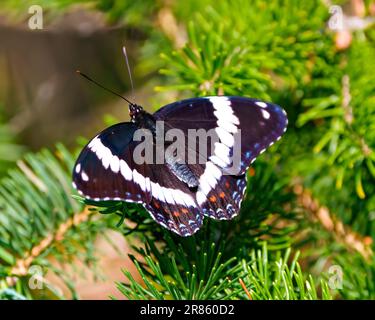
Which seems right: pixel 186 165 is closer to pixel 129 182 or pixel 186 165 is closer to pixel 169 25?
pixel 129 182

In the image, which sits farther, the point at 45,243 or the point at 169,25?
the point at 169,25

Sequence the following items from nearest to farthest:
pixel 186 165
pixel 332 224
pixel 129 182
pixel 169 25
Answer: pixel 129 182 → pixel 186 165 → pixel 332 224 → pixel 169 25

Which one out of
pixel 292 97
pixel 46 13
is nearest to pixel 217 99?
pixel 292 97

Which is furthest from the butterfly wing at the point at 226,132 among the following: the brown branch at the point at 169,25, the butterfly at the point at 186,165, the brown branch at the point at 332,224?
the brown branch at the point at 169,25

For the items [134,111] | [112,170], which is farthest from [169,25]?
[112,170]

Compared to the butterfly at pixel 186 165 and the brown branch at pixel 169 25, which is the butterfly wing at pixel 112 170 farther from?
the brown branch at pixel 169 25

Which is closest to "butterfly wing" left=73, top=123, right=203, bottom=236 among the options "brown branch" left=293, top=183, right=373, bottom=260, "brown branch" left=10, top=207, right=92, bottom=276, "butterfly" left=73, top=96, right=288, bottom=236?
"butterfly" left=73, top=96, right=288, bottom=236
